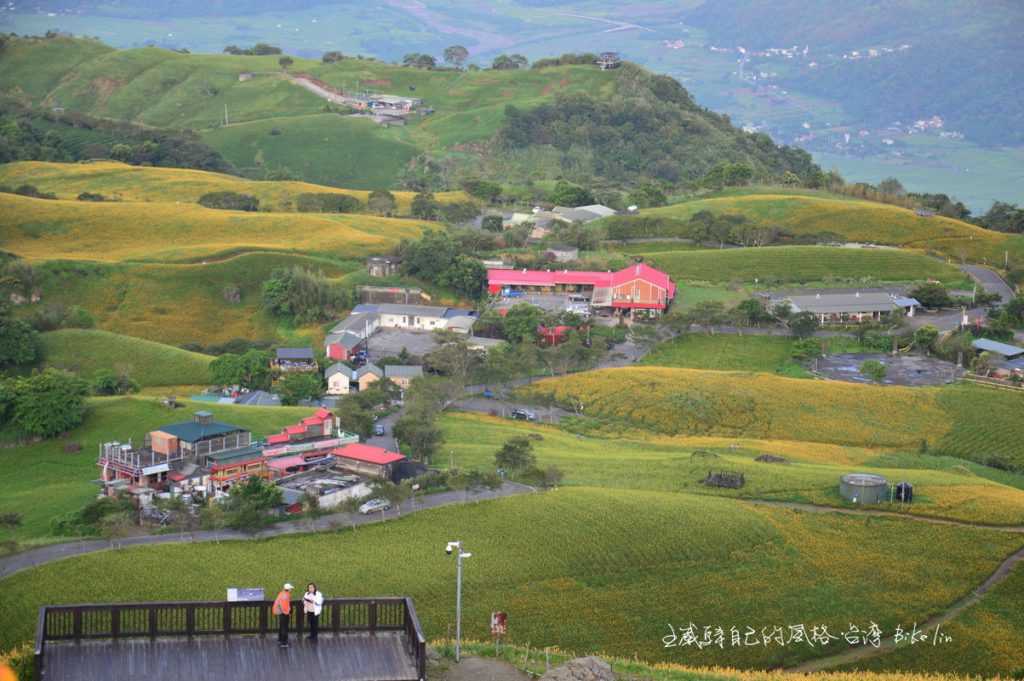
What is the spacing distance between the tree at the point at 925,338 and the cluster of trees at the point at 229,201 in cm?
5587

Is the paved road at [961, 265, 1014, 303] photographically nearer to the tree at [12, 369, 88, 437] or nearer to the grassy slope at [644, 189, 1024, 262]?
the grassy slope at [644, 189, 1024, 262]

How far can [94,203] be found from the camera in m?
100

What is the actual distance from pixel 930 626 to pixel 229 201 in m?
81.8

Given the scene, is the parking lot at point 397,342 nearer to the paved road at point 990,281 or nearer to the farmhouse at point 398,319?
the farmhouse at point 398,319

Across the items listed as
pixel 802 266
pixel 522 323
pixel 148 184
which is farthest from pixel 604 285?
pixel 148 184

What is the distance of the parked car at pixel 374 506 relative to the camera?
138ft

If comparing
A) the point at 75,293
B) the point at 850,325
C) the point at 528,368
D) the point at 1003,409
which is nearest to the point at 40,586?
the point at 528,368

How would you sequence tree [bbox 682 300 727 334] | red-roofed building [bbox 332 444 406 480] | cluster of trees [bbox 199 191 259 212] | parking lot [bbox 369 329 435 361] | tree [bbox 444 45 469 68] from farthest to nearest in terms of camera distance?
tree [bbox 444 45 469 68] → cluster of trees [bbox 199 191 259 212] → tree [bbox 682 300 727 334] → parking lot [bbox 369 329 435 361] → red-roofed building [bbox 332 444 406 480]

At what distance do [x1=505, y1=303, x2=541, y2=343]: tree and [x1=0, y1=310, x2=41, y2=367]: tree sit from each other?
83.2ft

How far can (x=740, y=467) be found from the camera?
4941 centimetres

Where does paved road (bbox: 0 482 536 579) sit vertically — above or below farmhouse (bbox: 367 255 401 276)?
below

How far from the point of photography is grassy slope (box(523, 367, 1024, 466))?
59656 mm

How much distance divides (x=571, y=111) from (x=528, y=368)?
259ft

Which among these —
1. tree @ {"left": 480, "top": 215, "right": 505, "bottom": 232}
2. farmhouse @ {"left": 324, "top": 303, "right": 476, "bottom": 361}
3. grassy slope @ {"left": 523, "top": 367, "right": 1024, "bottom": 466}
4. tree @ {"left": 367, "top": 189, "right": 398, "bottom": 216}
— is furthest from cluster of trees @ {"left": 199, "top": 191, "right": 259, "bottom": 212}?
grassy slope @ {"left": 523, "top": 367, "right": 1024, "bottom": 466}
